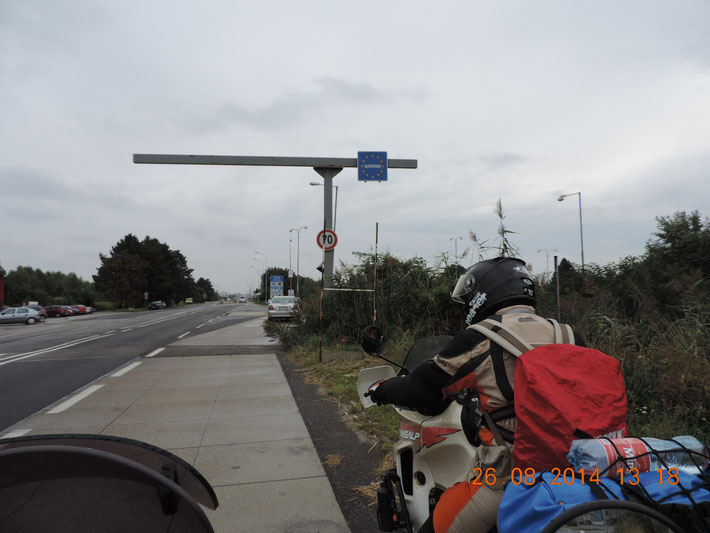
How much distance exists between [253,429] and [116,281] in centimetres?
6657

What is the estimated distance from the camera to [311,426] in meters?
5.40

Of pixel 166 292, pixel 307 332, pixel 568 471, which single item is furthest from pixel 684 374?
pixel 166 292

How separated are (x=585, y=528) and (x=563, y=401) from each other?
0.36 meters

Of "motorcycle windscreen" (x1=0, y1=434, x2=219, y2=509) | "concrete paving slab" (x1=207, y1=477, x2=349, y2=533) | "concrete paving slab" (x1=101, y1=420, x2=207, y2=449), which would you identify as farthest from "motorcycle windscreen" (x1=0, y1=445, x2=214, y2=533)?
"concrete paving slab" (x1=101, y1=420, x2=207, y2=449)

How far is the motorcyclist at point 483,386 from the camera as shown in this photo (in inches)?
60.4

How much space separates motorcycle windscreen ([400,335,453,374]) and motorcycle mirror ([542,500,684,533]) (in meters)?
1.37

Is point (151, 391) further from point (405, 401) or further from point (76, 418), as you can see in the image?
point (405, 401)

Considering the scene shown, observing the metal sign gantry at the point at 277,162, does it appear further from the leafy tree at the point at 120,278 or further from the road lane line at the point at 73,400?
the leafy tree at the point at 120,278

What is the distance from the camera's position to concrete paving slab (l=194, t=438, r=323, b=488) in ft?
12.7

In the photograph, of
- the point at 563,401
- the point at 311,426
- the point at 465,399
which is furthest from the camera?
the point at 311,426

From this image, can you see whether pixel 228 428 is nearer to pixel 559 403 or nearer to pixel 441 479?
pixel 441 479

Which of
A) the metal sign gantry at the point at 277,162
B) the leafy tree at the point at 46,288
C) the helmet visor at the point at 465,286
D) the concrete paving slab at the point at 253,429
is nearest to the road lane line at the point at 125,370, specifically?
the concrete paving slab at the point at 253,429

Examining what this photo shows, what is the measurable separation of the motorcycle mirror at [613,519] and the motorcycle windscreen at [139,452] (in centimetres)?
86
